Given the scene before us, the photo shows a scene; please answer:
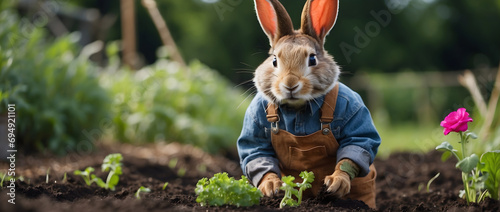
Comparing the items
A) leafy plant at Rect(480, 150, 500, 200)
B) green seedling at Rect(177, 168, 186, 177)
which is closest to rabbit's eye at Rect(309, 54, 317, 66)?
leafy plant at Rect(480, 150, 500, 200)

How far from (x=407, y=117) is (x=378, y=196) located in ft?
38.0

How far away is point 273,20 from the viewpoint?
2.39m

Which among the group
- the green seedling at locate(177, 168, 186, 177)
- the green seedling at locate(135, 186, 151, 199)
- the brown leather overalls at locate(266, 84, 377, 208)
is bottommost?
the green seedling at locate(177, 168, 186, 177)

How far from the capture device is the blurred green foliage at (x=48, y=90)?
384 centimetres

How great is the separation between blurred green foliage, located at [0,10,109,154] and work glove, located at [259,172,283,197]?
2076 millimetres

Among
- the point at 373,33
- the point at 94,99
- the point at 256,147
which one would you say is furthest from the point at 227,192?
the point at 373,33

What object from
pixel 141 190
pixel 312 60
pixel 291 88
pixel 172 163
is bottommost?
pixel 172 163

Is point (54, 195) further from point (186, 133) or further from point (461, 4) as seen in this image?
point (461, 4)

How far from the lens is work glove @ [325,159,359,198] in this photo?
7.07ft

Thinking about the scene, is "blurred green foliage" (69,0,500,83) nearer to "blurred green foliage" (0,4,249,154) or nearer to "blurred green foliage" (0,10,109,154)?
"blurred green foliage" (0,4,249,154)

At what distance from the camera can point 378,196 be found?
11.2 feet

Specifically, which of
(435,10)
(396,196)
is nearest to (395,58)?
(435,10)

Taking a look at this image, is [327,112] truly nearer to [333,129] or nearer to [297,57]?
[333,129]

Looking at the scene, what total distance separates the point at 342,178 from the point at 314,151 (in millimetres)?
232
